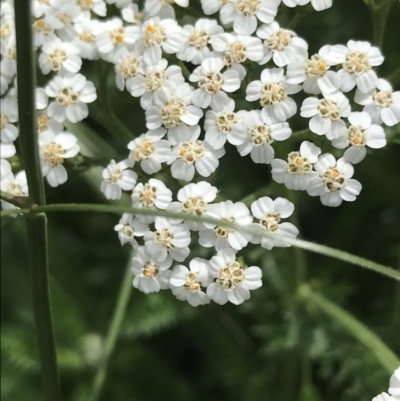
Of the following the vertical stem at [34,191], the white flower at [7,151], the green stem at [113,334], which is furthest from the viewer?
the green stem at [113,334]

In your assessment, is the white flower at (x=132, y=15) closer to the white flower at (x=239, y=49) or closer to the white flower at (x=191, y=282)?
the white flower at (x=239, y=49)

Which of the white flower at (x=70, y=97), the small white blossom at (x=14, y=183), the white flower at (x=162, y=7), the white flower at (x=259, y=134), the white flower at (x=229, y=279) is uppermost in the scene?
the white flower at (x=162, y=7)

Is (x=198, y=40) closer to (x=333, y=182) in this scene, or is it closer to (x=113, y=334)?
(x=333, y=182)

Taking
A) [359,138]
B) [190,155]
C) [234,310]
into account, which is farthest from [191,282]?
[234,310]

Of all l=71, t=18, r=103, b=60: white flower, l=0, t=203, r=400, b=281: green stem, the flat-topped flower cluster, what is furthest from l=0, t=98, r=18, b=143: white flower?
l=0, t=203, r=400, b=281: green stem

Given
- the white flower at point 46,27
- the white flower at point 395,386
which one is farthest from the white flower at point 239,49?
the white flower at point 395,386

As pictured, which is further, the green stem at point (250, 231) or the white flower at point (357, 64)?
the white flower at point (357, 64)

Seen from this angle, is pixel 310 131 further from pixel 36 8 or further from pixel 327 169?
pixel 36 8

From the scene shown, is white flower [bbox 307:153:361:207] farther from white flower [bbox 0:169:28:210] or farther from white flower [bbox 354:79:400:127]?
white flower [bbox 0:169:28:210]
